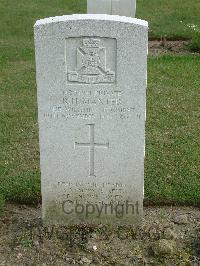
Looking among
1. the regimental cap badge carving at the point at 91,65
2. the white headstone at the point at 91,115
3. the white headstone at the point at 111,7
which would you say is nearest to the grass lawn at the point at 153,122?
the white headstone at the point at 91,115

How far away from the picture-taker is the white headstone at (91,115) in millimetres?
4027

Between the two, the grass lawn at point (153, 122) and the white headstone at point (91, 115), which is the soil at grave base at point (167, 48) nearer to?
the grass lawn at point (153, 122)

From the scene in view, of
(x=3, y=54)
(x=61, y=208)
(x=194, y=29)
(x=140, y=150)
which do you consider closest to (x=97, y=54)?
(x=140, y=150)

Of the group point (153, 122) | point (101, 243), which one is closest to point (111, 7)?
point (153, 122)

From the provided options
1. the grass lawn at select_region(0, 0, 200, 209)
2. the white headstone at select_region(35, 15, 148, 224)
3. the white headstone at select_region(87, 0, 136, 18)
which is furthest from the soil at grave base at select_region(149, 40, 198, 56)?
the white headstone at select_region(35, 15, 148, 224)

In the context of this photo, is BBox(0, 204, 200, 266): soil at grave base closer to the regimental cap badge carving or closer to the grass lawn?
the grass lawn

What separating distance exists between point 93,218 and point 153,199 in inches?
30.8

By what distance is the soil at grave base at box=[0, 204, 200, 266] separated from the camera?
4.34 m

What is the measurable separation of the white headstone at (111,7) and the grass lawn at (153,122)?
100cm

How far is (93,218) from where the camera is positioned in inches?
185

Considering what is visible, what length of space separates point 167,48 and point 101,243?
6.69 metres

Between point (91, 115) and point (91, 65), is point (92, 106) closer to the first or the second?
point (91, 115)

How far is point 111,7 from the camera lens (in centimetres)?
1043

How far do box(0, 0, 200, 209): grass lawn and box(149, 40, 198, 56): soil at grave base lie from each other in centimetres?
38
